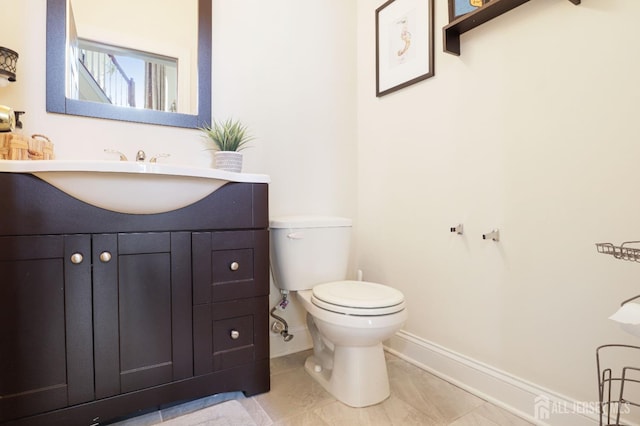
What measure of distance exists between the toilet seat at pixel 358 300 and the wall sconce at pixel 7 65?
4.43 feet

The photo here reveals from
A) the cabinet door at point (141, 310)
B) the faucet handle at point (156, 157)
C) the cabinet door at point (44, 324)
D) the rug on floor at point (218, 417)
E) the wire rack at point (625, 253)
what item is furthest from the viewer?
the faucet handle at point (156, 157)

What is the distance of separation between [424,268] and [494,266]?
353 mm

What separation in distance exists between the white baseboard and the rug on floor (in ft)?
2.78

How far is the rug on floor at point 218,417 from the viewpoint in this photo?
1.17 meters

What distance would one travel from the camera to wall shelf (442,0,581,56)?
1.22 metres

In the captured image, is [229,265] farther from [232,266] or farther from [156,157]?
[156,157]

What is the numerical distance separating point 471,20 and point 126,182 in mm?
1406

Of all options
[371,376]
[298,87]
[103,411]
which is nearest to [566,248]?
[371,376]

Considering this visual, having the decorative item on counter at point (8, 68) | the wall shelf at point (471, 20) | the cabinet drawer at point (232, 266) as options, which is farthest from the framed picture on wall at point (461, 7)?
the decorative item on counter at point (8, 68)

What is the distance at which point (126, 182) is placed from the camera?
1041 millimetres

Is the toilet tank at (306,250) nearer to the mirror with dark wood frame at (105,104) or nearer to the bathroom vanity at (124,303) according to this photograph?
the bathroom vanity at (124,303)

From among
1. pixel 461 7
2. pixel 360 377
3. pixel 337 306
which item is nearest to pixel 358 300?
pixel 337 306

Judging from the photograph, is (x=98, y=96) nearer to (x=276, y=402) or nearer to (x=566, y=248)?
(x=276, y=402)

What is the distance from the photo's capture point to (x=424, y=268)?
1620 mm
